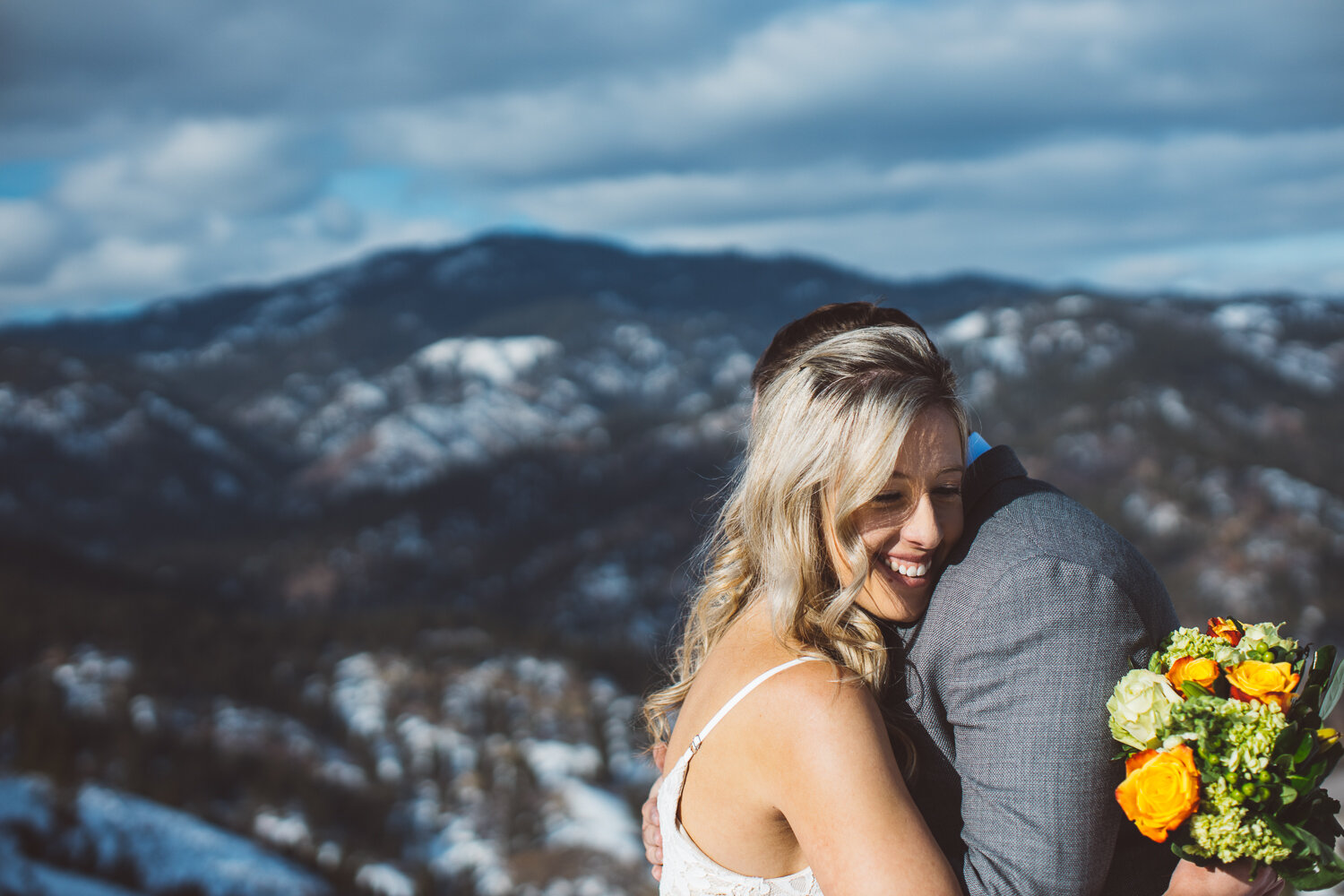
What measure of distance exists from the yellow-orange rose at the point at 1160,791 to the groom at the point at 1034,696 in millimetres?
104

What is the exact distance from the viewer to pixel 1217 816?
111 inches

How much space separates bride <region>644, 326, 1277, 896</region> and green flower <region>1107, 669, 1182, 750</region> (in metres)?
0.54

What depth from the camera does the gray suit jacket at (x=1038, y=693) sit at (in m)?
2.80

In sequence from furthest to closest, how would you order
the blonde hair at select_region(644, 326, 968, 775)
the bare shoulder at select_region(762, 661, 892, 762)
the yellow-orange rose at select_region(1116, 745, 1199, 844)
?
the blonde hair at select_region(644, 326, 968, 775) → the bare shoulder at select_region(762, 661, 892, 762) → the yellow-orange rose at select_region(1116, 745, 1199, 844)

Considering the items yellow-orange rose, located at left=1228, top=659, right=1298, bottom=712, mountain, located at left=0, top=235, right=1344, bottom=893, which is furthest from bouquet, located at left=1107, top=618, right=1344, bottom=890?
mountain, located at left=0, top=235, right=1344, bottom=893

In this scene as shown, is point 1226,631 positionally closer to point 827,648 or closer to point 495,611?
point 827,648

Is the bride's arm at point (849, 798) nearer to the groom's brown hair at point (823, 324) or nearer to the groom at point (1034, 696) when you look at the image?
the groom at point (1034, 696)

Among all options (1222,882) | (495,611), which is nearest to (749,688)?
(1222,882)

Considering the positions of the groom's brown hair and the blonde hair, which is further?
the groom's brown hair

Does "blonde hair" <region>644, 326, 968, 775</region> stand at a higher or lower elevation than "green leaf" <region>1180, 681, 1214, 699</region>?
higher

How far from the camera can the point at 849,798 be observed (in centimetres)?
275

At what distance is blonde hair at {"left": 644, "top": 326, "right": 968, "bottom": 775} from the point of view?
303 cm

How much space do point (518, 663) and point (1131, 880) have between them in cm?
6419

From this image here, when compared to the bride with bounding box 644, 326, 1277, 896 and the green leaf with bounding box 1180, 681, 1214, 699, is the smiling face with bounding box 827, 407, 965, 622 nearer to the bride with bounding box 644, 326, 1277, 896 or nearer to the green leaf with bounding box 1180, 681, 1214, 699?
the bride with bounding box 644, 326, 1277, 896
